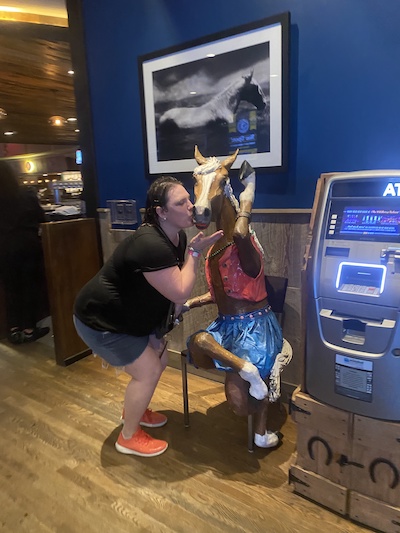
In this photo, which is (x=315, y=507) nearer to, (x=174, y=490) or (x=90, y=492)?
(x=174, y=490)

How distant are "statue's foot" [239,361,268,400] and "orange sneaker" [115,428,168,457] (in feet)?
2.05

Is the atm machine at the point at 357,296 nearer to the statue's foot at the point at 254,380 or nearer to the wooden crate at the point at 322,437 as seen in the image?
the wooden crate at the point at 322,437

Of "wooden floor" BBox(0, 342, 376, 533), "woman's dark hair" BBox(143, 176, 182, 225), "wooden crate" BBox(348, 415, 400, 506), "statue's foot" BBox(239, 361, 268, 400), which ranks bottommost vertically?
"wooden floor" BBox(0, 342, 376, 533)

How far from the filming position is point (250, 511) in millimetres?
1616

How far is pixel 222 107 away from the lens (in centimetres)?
228

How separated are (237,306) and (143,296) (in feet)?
1.38

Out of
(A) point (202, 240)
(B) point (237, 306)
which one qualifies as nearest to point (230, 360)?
(B) point (237, 306)

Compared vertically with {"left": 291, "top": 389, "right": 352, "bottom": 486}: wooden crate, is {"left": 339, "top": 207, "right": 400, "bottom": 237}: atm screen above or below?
above

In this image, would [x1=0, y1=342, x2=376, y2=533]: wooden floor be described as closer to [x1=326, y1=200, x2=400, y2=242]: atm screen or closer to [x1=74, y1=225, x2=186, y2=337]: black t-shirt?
[x1=74, y1=225, x2=186, y2=337]: black t-shirt

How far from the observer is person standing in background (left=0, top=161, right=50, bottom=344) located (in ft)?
10.7

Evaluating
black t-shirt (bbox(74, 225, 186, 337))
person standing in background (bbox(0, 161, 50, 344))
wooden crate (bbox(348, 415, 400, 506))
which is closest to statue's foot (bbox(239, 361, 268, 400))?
wooden crate (bbox(348, 415, 400, 506))

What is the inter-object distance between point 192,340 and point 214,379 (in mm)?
913

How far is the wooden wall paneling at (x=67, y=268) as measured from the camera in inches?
111

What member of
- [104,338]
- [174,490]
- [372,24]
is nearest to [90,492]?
[174,490]
